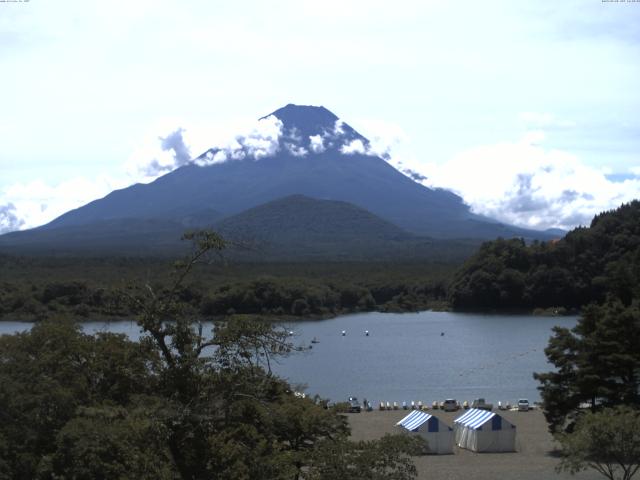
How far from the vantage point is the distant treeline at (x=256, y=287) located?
5209 centimetres

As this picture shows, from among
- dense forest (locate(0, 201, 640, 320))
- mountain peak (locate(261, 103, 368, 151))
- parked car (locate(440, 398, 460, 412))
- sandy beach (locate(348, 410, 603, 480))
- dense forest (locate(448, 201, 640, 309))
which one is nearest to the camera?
sandy beach (locate(348, 410, 603, 480))

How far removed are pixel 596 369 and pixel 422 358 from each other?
61.5 feet

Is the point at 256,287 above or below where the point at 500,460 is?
above

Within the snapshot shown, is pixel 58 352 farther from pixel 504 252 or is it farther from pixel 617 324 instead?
pixel 504 252

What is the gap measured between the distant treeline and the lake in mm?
2836

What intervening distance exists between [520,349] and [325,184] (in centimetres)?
10786

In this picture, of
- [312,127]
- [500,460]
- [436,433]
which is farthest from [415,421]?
[312,127]

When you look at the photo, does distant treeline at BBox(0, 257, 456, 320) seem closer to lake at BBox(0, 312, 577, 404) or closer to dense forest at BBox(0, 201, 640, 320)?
dense forest at BBox(0, 201, 640, 320)

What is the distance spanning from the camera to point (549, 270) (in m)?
56.4

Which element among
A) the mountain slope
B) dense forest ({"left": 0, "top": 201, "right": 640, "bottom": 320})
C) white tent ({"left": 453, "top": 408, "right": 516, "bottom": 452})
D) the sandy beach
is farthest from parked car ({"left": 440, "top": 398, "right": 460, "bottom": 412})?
the mountain slope

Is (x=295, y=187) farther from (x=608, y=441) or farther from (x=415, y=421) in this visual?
(x=608, y=441)

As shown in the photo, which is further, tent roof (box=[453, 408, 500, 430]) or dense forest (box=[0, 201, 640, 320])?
dense forest (box=[0, 201, 640, 320])

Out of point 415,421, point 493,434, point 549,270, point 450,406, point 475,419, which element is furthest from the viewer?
point 549,270

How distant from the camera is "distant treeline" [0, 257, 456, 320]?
52.1 meters
